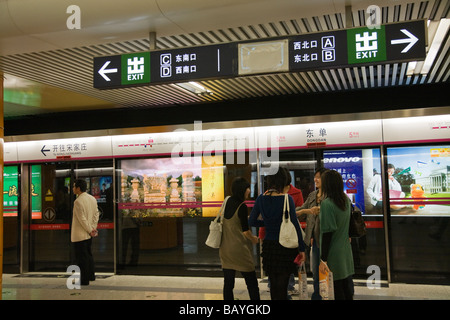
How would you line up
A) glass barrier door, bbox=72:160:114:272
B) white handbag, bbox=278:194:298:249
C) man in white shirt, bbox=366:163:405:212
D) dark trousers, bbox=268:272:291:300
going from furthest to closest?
glass barrier door, bbox=72:160:114:272, man in white shirt, bbox=366:163:405:212, dark trousers, bbox=268:272:291:300, white handbag, bbox=278:194:298:249

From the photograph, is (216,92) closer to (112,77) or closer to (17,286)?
(112,77)

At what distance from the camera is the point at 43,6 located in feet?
13.3

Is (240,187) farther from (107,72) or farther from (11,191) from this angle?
(11,191)

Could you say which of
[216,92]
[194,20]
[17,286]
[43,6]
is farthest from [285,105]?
[17,286]

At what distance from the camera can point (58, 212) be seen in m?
8.60

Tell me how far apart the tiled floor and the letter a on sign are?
3612 millimetres

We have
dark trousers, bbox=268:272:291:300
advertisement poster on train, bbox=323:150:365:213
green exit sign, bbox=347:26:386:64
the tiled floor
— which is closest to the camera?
green exit sign, bbox=347:26:386:64

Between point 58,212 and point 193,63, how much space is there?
5479mm

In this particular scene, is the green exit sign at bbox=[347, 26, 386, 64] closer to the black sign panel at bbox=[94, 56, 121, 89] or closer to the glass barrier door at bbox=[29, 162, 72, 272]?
the black sign panel at bbox=[94, 56, 121, 89]

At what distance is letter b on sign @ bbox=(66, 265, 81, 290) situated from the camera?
712cm

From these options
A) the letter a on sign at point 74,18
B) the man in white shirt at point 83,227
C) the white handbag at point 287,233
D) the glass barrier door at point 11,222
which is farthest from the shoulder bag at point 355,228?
the glass barrier door at point 11,222

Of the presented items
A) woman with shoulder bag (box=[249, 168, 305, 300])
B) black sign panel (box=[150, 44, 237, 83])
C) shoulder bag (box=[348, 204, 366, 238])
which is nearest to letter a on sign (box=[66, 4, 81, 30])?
black sign panel (box=[150, 44, 237, 83])
